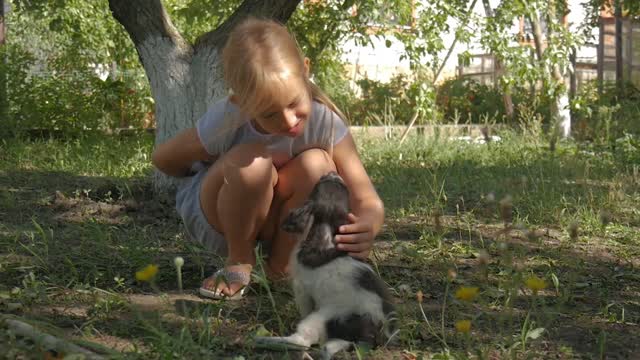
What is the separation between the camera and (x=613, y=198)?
5121 mm

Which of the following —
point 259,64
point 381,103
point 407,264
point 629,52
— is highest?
point 629,52

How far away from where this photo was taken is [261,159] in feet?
9.69

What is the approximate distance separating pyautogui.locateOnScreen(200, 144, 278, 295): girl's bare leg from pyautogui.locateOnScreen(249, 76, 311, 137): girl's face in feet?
0.58

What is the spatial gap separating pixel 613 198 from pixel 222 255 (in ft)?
9.06

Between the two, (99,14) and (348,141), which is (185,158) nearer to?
(348,141)

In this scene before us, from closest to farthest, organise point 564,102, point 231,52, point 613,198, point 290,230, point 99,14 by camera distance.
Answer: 1. point 290,230
2. point 231,52
3. point 613,198
4. point 99,14
5. point 564,102

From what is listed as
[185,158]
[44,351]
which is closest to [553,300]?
[185,158]

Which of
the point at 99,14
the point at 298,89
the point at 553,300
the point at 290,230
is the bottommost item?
the point at 553,300

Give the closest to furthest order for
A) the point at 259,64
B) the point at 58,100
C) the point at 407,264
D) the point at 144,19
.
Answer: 1. the point at 259,64
2. the point at 407,264
3. the point at 144,19
4. the point at 58,100

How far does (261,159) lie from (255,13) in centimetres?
259

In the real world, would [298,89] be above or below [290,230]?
above

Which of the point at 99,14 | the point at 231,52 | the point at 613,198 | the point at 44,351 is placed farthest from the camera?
the point at 99,14

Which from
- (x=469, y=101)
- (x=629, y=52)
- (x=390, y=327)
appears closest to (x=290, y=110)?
(x=390, y=327)

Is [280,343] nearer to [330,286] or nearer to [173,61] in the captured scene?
[330,286]
